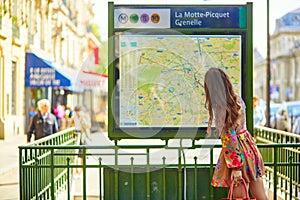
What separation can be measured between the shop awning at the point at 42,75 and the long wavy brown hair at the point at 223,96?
23.6 metres

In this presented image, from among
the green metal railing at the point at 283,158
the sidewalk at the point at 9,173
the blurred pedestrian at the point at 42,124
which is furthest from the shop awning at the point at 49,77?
the green metal railing at the point at 283,158

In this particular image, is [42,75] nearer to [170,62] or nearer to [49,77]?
[49,77]

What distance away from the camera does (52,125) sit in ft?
42.5

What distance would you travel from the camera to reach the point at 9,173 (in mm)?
14289

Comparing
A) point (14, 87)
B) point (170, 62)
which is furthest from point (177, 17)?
point (14, 87)

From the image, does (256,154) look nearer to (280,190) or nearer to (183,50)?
(183,50)

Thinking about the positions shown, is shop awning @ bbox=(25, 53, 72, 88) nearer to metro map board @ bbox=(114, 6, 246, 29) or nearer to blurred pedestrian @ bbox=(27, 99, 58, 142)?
blurred pedestrian @ bbox=(27, 99, 58, 142)

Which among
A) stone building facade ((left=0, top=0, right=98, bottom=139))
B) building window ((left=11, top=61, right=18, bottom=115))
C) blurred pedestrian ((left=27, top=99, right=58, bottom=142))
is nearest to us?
blurred pedestrian ((left=27, top=99, right=58, bottom=142))

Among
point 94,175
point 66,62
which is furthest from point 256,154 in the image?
point 66,62

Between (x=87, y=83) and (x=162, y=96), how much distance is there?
72.8ft

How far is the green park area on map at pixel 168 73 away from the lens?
6.94 m

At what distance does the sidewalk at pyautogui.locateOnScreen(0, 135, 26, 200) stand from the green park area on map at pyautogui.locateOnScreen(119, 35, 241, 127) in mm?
4392

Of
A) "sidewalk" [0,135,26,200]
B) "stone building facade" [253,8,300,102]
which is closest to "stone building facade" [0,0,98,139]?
"sidewalk" [0,135,26,200]

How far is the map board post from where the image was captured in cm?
690
